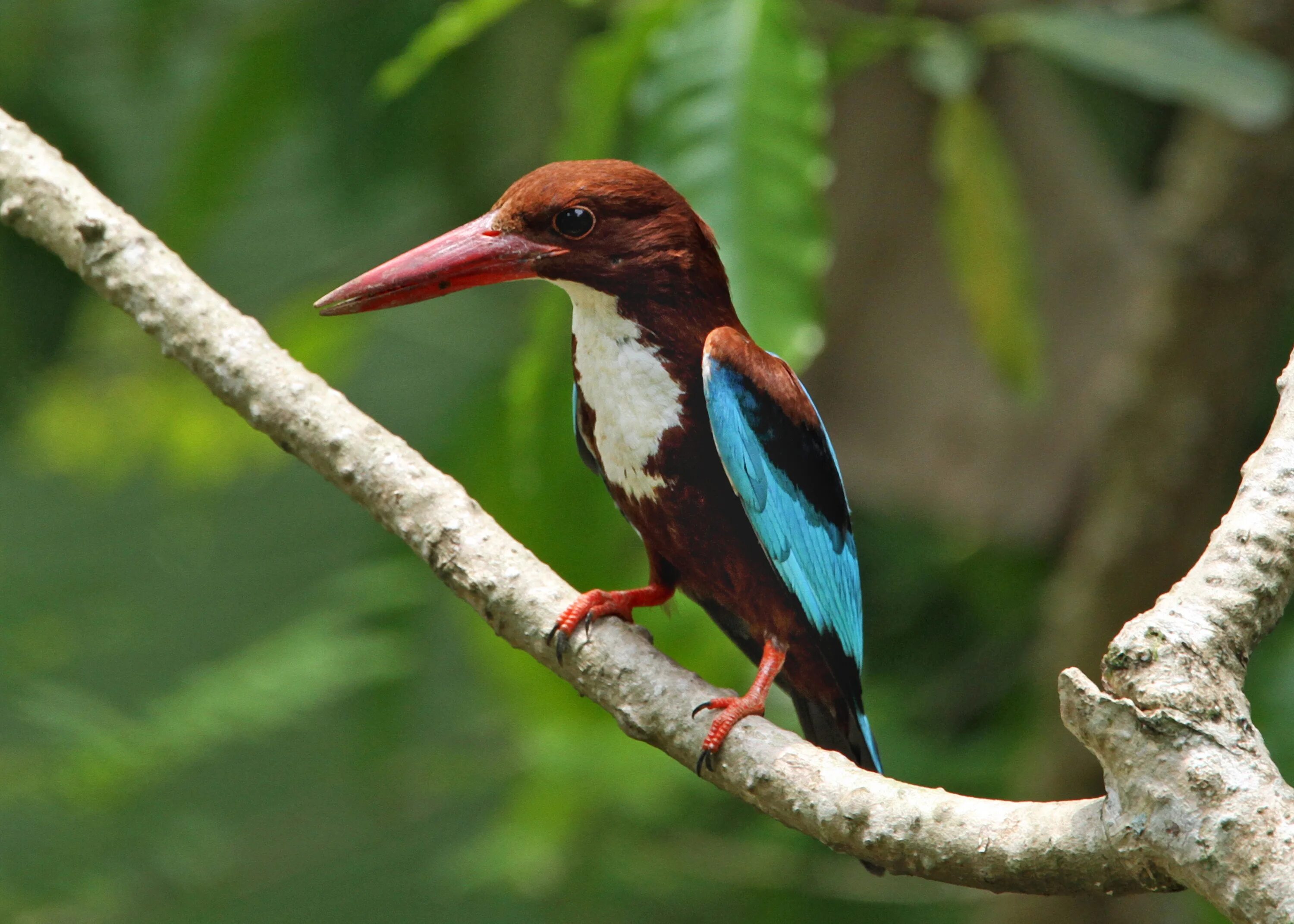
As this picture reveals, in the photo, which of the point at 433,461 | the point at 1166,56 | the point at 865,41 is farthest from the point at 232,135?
the point at 1166,56

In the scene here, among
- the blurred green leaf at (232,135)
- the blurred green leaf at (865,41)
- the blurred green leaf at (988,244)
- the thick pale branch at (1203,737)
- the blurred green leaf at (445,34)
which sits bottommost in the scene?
the thick pale branch at (1203,737)

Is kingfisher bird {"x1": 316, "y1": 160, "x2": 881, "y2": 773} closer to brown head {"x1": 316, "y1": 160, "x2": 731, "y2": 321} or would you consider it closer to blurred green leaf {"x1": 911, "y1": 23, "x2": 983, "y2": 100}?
brown head {"x1": 316, "y1": 160, "x2": 731, "y2": 321}

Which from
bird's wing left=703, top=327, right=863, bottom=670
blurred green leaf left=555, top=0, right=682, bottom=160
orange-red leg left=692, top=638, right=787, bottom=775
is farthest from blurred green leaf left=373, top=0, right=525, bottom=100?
orange-red leg left=692, top=638, right=787, bottom=775

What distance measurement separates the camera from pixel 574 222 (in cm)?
91

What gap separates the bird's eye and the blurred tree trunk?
1531 millimetres

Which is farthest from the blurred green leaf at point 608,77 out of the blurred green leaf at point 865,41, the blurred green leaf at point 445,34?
the blurred green leaf at point 865,41

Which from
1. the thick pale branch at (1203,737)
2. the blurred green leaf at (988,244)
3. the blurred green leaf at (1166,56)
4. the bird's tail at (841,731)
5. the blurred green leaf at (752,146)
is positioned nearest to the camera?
the thick pale branch at (1203,737)

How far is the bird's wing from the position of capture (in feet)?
3.06

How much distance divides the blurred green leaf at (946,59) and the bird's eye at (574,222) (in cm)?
87

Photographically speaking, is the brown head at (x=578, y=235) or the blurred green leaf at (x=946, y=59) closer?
the brown head at (x=578, y=235)

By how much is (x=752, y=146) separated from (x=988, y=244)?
631 mm

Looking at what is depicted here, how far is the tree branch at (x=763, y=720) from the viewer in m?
0.79

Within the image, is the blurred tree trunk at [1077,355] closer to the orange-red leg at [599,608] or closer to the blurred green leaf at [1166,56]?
the blurred green leaf at [1166,56]

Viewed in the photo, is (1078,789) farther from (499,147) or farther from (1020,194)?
(499,147)
